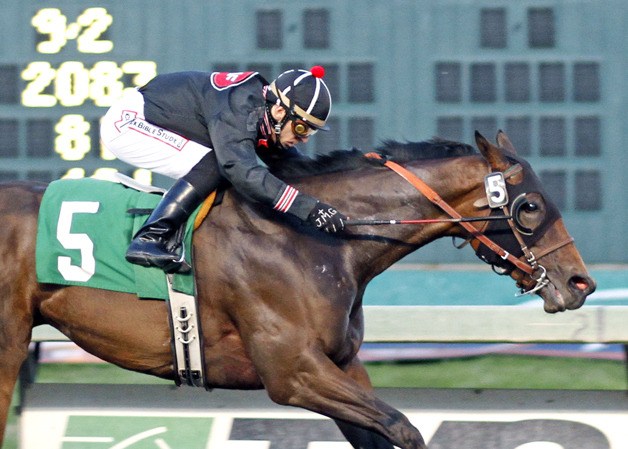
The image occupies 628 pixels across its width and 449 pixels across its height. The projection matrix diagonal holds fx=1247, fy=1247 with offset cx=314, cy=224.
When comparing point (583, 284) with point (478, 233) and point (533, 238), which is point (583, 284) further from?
point (478, 233)

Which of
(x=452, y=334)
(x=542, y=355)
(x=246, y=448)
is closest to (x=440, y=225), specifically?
(x=452, y=334)

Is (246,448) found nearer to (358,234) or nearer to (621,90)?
(358,234)

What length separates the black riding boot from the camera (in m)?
4.07

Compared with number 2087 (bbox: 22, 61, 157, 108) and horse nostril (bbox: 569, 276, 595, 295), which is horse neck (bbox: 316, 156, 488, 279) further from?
number 2087 (bbox: 22, 61, 157, 108)

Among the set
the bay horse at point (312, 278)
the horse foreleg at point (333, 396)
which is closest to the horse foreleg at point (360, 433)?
the bay horse at point (312, 278)

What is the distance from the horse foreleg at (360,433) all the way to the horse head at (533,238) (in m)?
0.61

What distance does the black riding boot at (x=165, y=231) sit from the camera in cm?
407

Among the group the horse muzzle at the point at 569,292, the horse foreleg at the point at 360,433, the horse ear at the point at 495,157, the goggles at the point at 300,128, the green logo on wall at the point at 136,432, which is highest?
the goggles at the point at 300,128

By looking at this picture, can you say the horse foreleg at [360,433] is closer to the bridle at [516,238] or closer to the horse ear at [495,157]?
the bridle at [516,238]

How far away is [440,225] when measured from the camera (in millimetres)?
4176

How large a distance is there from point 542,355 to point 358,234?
3043 millimetres

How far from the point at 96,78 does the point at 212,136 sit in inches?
103

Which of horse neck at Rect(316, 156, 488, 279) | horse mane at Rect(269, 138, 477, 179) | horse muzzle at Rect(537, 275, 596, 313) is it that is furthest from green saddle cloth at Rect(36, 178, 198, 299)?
horse muzzle at Rect(537, 275, 596, 313)

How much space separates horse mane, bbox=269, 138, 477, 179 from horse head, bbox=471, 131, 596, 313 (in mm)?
170
